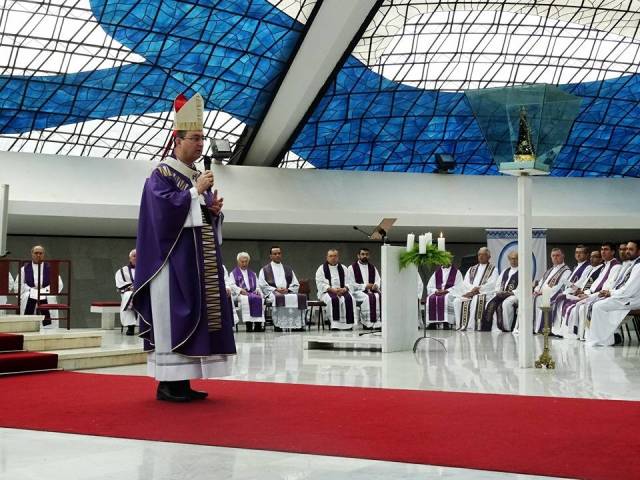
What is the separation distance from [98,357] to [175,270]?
11.8ft

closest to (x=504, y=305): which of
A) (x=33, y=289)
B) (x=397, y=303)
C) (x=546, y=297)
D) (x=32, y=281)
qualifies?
(x=397, y=303)

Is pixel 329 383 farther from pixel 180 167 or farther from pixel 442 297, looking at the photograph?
pixel 442 297

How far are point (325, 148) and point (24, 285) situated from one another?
440 inches

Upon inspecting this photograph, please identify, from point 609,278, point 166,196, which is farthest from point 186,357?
point 609,278

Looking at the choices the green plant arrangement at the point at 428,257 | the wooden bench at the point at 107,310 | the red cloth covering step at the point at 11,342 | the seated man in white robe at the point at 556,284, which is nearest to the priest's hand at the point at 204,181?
the red cloth covering step at the point at 11,342

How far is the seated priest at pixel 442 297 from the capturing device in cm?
1909

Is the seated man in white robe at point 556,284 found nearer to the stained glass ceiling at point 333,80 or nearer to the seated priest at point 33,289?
the stained glass ceiling at point 333,80

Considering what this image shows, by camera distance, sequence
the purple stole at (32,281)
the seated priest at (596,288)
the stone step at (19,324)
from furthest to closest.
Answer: the purple stole at (32,281) < the seated priest at (596,288) < the stone step at (19,324)

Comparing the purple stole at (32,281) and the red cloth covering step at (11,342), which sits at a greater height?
the purple stole at (32,281)

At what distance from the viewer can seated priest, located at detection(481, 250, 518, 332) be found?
17.6 metres

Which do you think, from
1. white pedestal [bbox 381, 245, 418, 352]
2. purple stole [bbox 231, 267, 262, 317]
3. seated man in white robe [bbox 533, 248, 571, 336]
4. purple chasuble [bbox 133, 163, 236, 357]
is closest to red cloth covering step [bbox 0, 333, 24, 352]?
purple chasuble [bbox 133, 163, 236, 357]

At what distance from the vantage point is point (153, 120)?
2444cm

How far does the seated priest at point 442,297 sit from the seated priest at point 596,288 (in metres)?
3.87

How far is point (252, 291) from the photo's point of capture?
62.0ft
